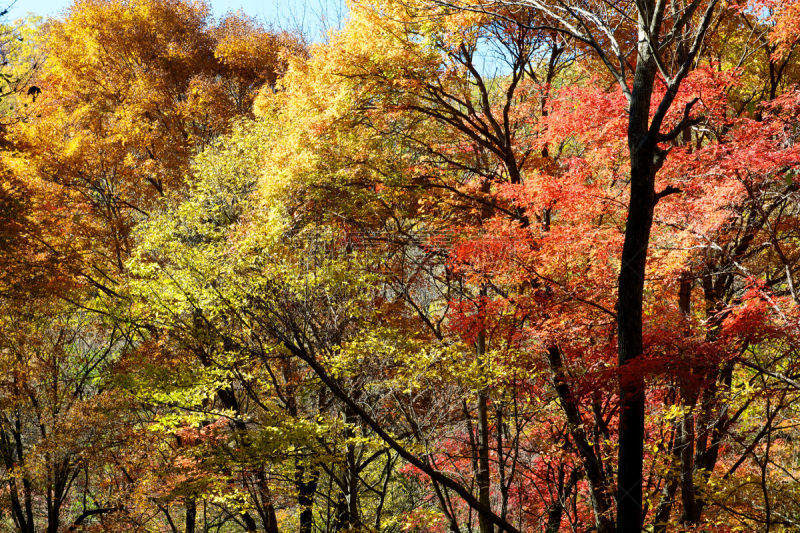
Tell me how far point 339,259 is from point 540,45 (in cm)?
526

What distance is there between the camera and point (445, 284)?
1111cm

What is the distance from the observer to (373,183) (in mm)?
10570

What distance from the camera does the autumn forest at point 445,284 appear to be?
252 inches

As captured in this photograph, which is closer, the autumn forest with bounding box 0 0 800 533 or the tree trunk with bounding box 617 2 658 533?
the tree trunk with bounding box 617 2 658 533

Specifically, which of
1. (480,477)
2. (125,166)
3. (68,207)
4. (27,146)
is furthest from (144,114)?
(480,477)

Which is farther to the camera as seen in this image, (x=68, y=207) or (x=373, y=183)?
(x=68, y=207)

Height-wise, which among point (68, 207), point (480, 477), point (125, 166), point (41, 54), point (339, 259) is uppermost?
point (41, 54)

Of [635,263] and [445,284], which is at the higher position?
[445,284]

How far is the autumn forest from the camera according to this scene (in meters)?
6.39

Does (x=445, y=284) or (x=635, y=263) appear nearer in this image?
(x=635, y=263)

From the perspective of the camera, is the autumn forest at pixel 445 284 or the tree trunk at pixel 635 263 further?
the autumn forest at pixel 445 284

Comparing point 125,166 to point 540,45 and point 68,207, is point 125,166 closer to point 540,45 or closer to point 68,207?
point 68,207

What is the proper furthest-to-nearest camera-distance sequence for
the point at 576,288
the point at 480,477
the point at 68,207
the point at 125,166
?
the point at 125,166
the point at 68,207
the point at 480,477
the point at 576,288

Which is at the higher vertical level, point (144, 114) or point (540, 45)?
point (144, 114)
